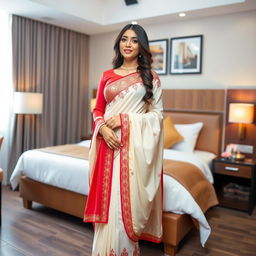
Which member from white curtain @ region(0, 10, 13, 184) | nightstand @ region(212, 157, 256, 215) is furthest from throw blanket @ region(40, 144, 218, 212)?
white curtain @ region(0, 10, 13, 184)

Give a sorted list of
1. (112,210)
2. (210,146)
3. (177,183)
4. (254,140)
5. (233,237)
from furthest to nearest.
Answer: (210,146), (254,140), (233,237), (177,183), (112,210)

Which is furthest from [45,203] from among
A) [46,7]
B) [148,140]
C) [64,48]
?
[64,48]

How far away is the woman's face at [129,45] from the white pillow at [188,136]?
2.20 metres

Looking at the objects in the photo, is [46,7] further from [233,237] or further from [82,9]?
[233,237]

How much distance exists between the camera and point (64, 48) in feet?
15.4

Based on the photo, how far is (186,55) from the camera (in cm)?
409

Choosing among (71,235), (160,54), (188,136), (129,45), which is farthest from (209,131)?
(129,45)

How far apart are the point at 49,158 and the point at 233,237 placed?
193 cm

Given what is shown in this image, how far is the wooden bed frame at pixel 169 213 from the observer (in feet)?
7.25

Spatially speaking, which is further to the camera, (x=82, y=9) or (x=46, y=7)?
(x=82, y=9)

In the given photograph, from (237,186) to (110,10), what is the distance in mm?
3078

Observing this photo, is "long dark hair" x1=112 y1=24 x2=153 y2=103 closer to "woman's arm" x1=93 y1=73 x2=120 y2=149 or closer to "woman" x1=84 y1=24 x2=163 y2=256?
"woman" x1=84 y1=24 x2=163 y2=256

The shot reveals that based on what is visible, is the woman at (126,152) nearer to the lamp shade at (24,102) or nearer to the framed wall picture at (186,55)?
the lamp shade at (24,102)

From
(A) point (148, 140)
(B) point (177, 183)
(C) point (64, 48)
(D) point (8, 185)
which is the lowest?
(D) point (8, 185)
